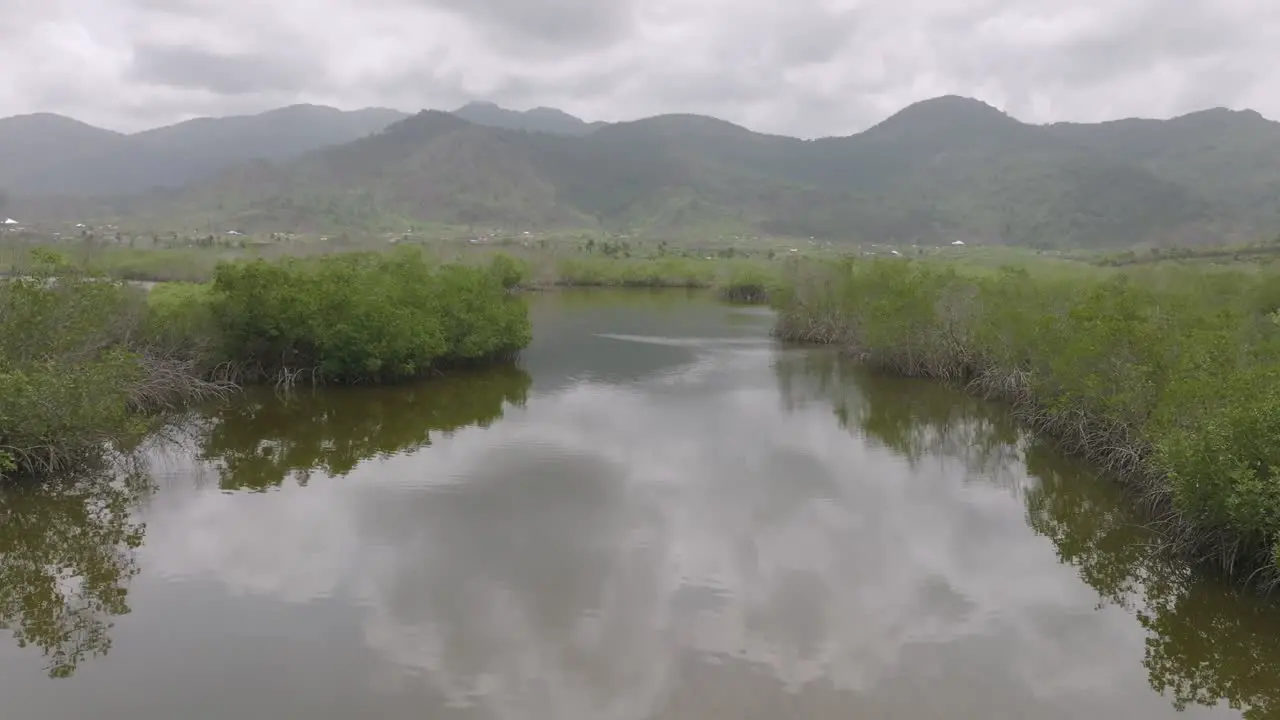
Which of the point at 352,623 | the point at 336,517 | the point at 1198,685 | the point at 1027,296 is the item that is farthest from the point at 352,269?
the point at 1198,685

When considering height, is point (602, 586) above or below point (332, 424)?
below

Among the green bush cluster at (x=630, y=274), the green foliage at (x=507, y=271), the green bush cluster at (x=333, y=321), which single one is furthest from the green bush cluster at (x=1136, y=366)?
the green bush cluster at (x=630, y=274)

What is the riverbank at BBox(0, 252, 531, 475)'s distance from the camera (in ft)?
61.7

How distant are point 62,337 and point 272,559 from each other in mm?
9547

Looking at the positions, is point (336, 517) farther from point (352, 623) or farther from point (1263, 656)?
point (1263, 656)

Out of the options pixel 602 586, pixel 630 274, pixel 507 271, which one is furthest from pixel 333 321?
pixel 630 274

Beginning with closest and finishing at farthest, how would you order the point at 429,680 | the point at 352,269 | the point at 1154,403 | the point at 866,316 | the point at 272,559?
the point at 429,680, the point at 272,559, the point at 1154,403, the point at 352,269, the point at 866,316

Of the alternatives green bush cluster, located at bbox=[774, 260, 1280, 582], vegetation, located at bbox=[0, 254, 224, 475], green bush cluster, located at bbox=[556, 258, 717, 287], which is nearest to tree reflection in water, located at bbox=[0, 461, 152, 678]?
vegetation, located at bbox=[0, 254, 224, 475]

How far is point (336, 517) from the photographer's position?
18.6 meters

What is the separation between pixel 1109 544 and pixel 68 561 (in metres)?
19.9

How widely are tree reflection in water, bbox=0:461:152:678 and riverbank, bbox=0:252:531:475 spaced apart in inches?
35.4

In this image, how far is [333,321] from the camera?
101 feet

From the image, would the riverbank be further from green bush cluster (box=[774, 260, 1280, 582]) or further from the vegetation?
green bush cluster (box=[774, 260, 1280, 582])

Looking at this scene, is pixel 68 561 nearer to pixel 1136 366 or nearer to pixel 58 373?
pixel 58 373
